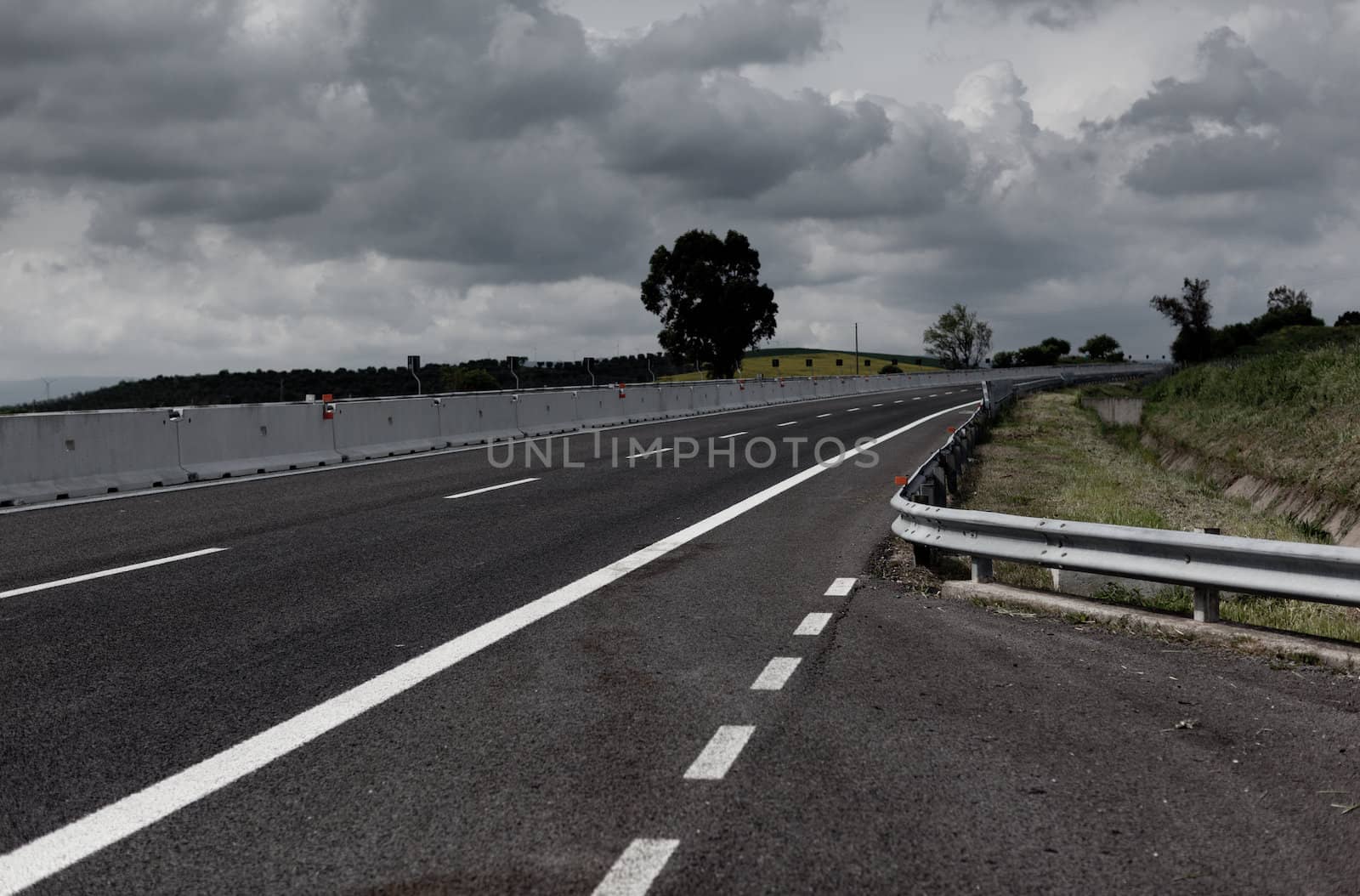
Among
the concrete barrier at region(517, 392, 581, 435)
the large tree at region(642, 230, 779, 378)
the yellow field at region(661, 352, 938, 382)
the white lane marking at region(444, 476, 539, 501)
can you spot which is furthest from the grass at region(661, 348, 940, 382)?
the white lane marking at region(444, 476, 539, 501)

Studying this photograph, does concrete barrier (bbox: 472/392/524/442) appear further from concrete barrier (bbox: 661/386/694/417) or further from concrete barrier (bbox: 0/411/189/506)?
concrete barrier (bbox: 661/386/694/417)

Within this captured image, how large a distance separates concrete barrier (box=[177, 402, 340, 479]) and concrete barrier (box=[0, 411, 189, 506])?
321 mm

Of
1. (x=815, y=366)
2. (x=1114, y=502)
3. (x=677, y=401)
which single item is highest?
(x=815, y=366)

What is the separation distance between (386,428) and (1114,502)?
43.7 feet

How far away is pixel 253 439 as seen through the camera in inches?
708

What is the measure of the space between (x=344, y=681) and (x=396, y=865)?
2300mm

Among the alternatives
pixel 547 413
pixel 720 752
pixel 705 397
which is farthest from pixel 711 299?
pixel 720 752

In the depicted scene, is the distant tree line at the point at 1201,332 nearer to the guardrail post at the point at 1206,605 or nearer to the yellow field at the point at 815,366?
the yellow field at the point at 815,366

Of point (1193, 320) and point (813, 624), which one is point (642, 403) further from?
point (1193, 320)

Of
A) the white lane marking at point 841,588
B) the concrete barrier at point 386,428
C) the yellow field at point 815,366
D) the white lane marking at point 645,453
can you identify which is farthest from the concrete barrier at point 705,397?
the yellow field at point 815,366

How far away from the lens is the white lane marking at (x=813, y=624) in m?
6.79

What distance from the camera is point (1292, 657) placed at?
6.11 meters

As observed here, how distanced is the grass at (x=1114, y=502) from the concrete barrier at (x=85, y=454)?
11.1 meters

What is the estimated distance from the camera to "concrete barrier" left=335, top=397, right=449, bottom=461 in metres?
20.3
